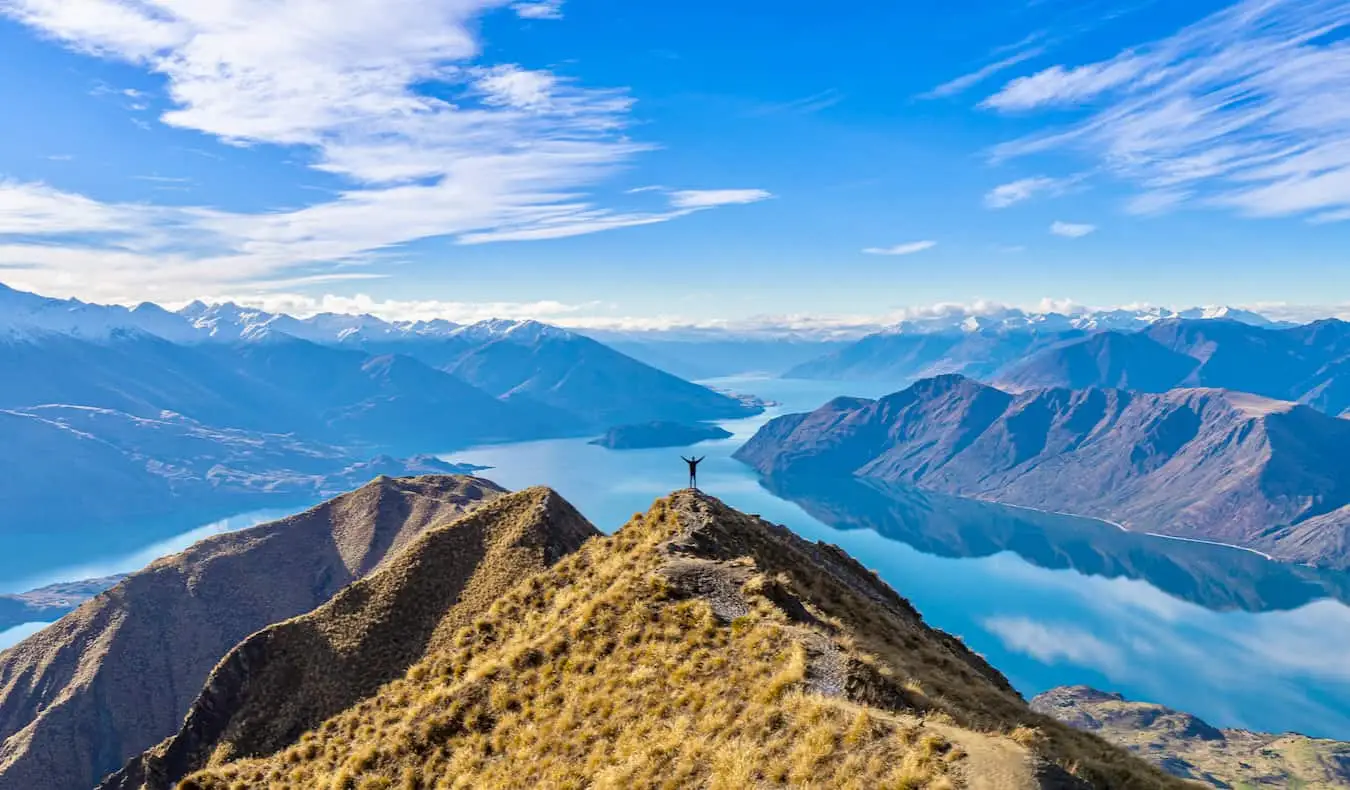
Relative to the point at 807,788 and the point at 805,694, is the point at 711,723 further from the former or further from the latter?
the point at 807,788

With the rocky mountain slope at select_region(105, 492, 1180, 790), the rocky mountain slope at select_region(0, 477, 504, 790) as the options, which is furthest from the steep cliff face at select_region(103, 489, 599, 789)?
the rocky mountain slope at select_region(0, 477, 504, 790)

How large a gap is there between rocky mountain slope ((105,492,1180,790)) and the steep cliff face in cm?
112

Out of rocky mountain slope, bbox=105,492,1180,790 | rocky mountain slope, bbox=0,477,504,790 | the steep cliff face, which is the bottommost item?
rocky mountain slope, bbox=0,477,504,790

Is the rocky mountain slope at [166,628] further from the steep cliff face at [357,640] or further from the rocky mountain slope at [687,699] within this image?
the rocky mountain slope at [687,699]

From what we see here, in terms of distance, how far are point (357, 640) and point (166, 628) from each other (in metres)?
117

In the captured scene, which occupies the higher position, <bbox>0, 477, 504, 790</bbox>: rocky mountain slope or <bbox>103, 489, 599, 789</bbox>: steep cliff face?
<bbox>103, 489, 599, 789</bbox>: steep cliff face

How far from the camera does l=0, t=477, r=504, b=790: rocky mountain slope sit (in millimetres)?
133125

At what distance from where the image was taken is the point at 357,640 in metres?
57.1

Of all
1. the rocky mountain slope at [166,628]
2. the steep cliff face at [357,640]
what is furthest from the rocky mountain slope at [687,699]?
the rocky mountain slope at [166,628]

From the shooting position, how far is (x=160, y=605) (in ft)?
490

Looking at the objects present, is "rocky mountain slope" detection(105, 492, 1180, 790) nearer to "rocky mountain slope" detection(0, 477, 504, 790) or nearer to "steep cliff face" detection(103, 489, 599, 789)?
"steep cliff face" detection(103, 489, 599, 789)

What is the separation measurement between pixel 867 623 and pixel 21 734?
158089mm

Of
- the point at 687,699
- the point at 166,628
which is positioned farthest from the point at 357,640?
the point at 166,628

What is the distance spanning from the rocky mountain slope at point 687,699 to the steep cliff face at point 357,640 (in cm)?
112
